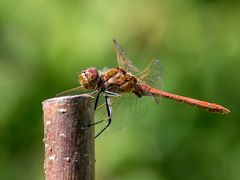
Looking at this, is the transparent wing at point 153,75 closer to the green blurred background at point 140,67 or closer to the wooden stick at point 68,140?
the green blurred background at point 140,67

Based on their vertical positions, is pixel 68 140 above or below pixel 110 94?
below

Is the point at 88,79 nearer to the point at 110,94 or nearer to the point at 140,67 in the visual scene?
the point at 110,94

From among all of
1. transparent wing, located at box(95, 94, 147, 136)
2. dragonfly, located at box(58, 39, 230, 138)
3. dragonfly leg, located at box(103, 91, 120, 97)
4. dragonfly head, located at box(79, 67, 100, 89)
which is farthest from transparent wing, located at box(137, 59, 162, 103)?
dragonfly head, located at box(79, 67, 100, 89)

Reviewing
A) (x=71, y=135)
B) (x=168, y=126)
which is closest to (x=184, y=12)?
(x=168, y=126)

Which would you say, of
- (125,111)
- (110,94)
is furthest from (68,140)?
(125,111)

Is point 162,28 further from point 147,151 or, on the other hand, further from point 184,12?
point 147,151

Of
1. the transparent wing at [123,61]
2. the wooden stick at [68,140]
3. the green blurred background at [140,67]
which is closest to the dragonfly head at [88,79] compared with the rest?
A: the transparent wing at [123,61]
